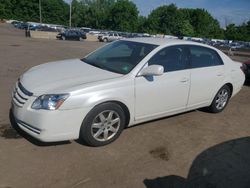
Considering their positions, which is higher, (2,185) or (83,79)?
(83,79)

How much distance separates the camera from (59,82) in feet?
14.2

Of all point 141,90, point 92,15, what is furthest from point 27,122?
point 92,15

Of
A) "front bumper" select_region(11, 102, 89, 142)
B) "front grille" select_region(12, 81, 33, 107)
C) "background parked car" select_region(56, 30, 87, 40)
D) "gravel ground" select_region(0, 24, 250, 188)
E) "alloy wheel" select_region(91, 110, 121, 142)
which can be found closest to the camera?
"gravel ground" select_region(0, 24, 250, 188)

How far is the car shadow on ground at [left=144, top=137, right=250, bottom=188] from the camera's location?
380 cm

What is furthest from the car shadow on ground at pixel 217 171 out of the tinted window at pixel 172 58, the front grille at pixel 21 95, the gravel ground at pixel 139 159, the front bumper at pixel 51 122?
the front grille at pixel 21 95

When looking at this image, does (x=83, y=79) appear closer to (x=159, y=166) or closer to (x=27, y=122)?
(x=27, y=122)

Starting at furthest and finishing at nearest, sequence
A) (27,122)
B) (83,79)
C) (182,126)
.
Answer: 1. (182,126)
2. (83,79)
3. (27,122)

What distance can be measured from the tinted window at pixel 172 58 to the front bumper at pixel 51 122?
1.56 m

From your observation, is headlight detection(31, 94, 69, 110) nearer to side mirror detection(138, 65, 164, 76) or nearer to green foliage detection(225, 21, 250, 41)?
side mirror detection(138, 65, 164, 76)

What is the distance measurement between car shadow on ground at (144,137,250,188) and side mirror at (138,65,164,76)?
1355mm

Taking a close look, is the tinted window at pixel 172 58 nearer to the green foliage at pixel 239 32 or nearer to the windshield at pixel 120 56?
the windshield at pixel 120 56

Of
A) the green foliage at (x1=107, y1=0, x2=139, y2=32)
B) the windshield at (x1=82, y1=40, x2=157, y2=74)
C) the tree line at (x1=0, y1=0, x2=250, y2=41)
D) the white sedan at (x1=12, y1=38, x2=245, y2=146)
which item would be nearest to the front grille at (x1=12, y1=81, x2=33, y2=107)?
the white sedan at (x1=12, y1=38, x2=245, y2=146)

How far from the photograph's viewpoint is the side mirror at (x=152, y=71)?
4.65 metres

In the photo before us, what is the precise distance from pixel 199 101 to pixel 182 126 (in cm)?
61
